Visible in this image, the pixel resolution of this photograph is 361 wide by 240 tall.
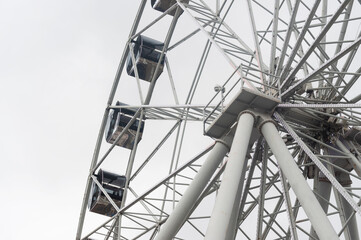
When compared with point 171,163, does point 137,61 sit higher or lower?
higher

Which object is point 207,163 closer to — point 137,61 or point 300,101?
point 300,101

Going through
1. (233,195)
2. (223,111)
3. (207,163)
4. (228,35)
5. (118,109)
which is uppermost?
(228,35)

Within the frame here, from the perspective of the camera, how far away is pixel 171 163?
1788cm

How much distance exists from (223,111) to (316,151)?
3.20 meters

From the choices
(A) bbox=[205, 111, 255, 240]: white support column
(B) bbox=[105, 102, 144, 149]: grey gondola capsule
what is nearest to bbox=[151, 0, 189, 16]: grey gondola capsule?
(B) bbox=[105, 102, 144, 149]: grey gondola capsule

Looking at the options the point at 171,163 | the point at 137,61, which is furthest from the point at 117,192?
the point at 137,61

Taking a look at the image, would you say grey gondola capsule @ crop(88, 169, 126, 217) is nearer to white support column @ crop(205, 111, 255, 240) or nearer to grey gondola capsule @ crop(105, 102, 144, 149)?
grey gondola capsule @ crop(105, 102, 144, 149)

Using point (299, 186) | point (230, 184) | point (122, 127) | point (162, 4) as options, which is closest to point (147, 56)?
point (162, 4)

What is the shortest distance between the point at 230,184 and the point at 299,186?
1.17m

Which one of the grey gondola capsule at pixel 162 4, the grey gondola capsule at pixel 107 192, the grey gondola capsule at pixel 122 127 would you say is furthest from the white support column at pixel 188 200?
the grey gondola capsule at pixel 162 4

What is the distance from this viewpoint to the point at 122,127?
63.7ft

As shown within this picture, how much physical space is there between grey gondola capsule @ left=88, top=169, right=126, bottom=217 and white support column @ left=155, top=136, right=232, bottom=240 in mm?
7630

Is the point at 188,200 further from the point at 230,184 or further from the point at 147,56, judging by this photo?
the point at 147,56

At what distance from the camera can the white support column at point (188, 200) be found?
444 inches
